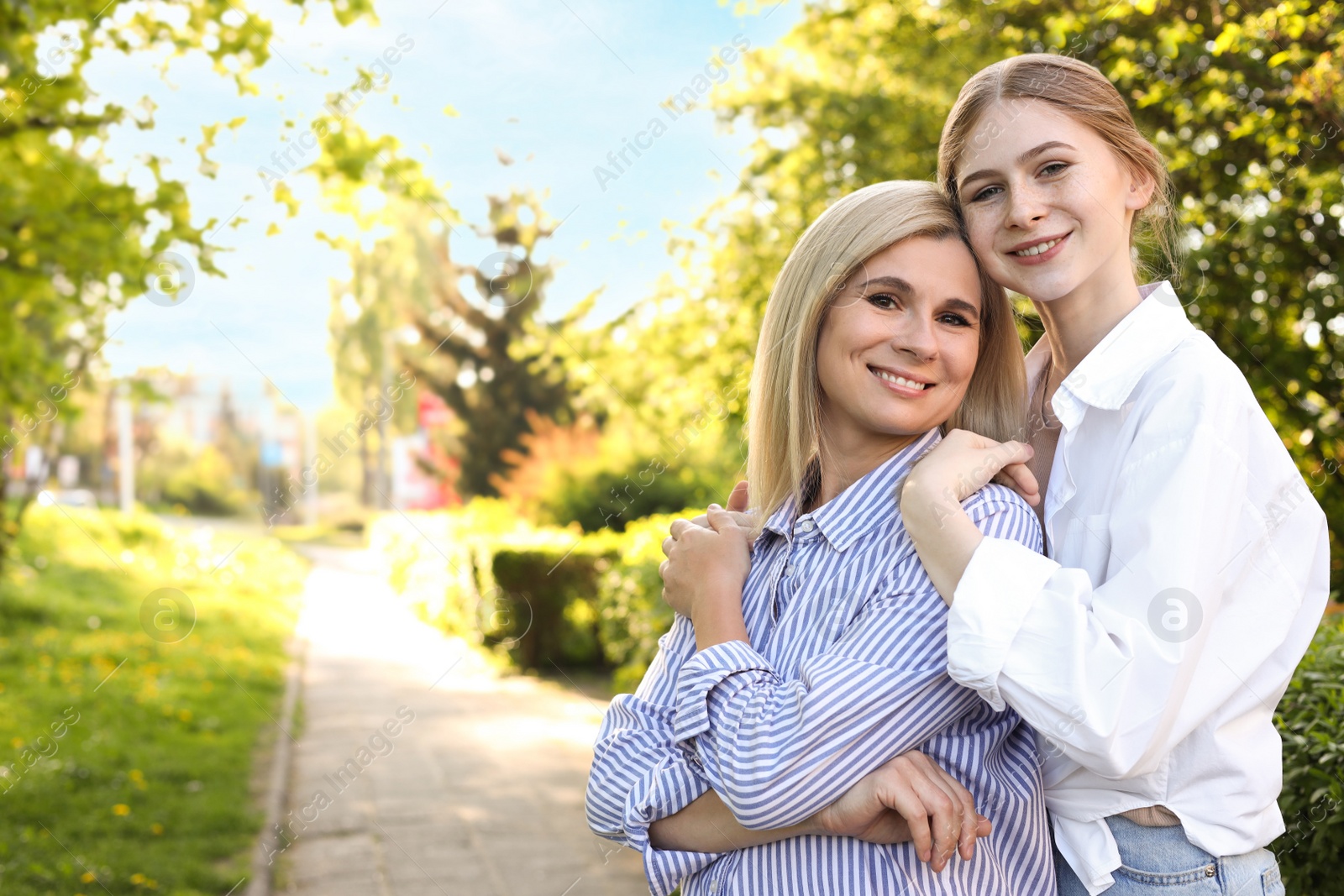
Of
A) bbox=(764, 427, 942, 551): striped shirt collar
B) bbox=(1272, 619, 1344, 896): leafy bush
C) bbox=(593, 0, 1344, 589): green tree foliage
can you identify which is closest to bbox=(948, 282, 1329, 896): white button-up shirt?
bbox=(764, 427, 942, 551): striped shirt collar

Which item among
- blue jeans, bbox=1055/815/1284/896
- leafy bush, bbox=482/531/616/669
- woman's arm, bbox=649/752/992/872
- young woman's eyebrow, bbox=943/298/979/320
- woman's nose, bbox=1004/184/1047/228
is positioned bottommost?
leafy bush, bbox=482/531/616/669

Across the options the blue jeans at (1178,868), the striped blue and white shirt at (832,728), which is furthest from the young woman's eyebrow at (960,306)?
the blue jeans at (1178,868)

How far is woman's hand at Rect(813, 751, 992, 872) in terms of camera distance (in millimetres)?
1491

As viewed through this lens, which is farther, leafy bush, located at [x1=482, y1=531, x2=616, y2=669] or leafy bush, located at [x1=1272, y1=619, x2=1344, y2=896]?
leafy bush, located at [x1=482, y1=531, x2=616, y2=669]

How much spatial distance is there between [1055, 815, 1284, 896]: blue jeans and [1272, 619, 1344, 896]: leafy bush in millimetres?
858

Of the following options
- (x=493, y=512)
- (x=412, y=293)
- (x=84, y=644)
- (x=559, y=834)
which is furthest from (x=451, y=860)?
(x=412, y=293)

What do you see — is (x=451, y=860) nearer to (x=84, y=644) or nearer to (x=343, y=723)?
(x=343, y=723)

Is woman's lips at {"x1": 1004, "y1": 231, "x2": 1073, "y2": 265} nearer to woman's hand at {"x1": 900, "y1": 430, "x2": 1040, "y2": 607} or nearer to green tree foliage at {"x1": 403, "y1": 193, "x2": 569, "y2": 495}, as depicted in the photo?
woman's hand at {"x1": 900, "y1": 430, "x2": 1040, "y2": 607}

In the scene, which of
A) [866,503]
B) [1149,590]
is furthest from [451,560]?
[1149,590]

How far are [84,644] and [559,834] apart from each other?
302 inches

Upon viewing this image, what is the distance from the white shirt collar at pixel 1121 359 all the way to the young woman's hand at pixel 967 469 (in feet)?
0.34

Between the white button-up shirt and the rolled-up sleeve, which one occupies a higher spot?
the white button-up shirt

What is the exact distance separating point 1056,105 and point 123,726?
8.10 metres

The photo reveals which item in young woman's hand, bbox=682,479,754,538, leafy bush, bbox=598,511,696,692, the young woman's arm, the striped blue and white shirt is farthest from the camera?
leafy bush, bbox=598,511,696,692
